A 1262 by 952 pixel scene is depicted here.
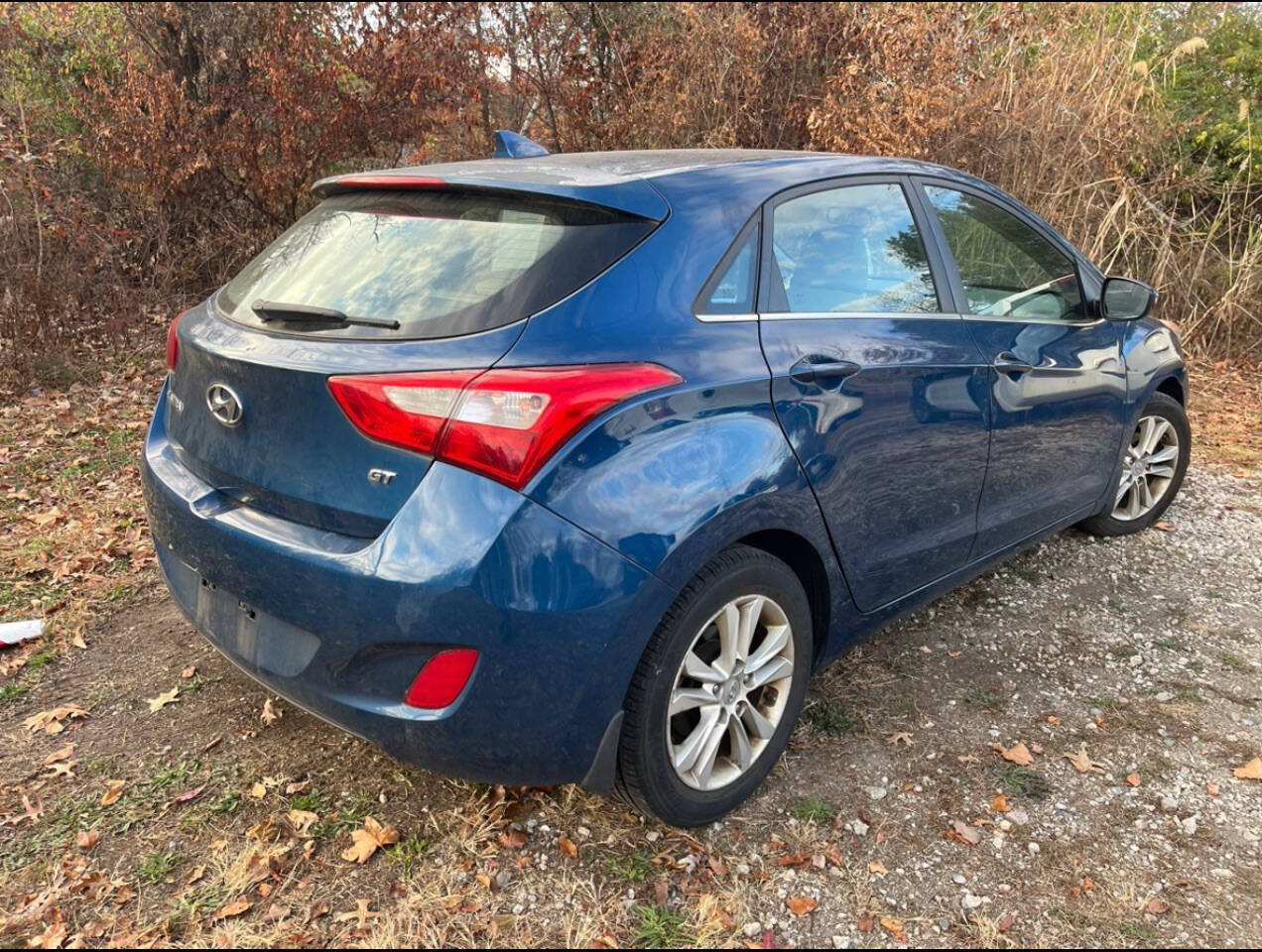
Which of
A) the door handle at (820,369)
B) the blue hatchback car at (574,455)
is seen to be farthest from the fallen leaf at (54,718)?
the door handle at (820,369)

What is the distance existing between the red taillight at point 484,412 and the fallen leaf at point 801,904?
4.12 ft

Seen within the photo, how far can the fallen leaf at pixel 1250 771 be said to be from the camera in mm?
2734

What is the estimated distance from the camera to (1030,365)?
3271 mm

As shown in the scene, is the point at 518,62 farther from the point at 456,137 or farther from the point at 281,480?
the point at 281,480

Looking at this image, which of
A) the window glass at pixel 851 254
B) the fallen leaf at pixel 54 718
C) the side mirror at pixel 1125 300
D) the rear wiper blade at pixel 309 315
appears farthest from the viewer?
Result: the side mirror at pixel 1125 300

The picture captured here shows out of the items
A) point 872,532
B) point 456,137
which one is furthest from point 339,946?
point 456,137

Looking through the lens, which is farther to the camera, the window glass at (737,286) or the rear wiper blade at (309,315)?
the window glass at (737,286)

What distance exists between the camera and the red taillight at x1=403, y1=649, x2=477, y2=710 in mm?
1942

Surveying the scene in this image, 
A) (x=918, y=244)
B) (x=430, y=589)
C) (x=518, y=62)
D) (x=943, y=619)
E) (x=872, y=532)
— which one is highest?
(x=518, y=62)

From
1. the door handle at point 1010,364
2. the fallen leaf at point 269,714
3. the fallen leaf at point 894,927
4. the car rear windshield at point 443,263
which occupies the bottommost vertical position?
the fallen leaf at point 894,927

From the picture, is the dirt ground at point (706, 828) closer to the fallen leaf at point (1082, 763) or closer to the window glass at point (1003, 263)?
the fallen leaf at point (1082, 763)

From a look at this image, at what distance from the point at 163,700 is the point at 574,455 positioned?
6.23 feet

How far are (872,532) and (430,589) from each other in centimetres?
140

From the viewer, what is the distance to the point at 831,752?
2801 mm
